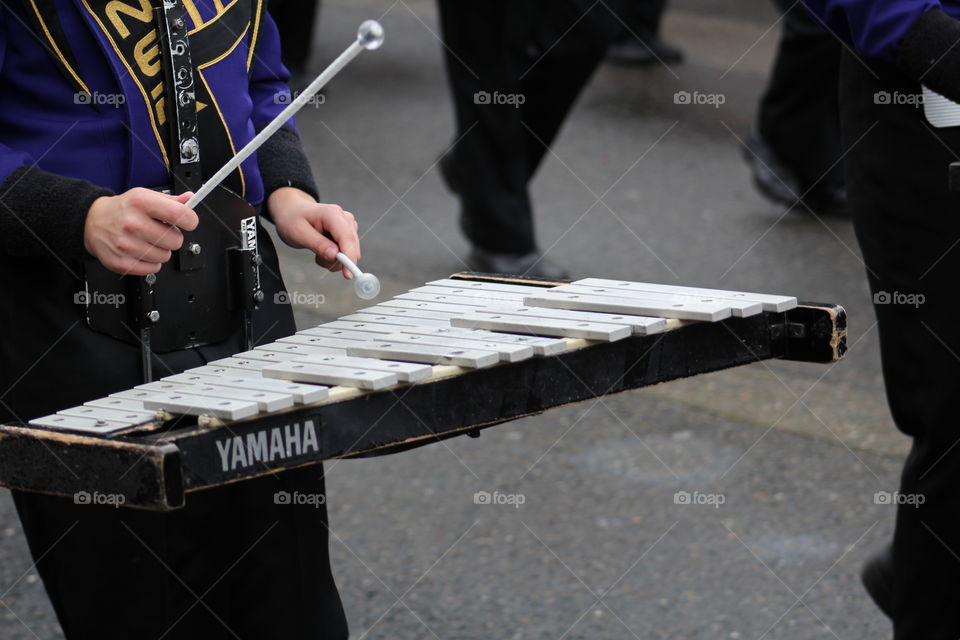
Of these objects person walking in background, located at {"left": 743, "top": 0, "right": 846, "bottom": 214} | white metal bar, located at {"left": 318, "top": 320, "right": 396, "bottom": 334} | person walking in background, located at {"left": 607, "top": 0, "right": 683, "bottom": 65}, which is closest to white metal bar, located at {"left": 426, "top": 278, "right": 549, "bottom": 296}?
white metal bar, located at {"left": 318, "top": 320, "right": 396, "bottom": 334}

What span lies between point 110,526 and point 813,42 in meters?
4.63

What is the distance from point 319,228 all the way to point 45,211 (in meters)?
0.51

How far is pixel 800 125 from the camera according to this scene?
6520 mm

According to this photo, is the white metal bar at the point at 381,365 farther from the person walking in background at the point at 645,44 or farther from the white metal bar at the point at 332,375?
the person walking in background at the point at 645,44

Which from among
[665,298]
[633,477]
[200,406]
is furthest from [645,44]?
[200,406]

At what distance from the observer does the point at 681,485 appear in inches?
174

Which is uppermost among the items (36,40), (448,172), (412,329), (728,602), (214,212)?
(36,40)

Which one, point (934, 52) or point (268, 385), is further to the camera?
point (934, 52)

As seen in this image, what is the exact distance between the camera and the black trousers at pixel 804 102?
6.35 m

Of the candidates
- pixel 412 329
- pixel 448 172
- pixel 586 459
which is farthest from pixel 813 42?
pixel 412 329

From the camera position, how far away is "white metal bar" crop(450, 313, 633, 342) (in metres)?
2.27

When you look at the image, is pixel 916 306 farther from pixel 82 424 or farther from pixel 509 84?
pixel 509 84

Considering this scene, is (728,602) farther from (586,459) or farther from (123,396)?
(123,396)

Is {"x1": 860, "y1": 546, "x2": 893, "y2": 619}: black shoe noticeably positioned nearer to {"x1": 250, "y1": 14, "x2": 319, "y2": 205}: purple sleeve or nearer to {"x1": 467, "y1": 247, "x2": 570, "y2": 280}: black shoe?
{"x1": 250, "y1": 14, "x2": 319, "y2": 205}: purple sleeve
